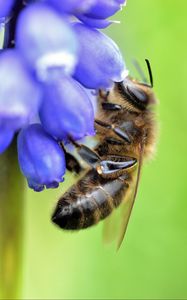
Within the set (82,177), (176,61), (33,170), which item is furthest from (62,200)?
(176,61)

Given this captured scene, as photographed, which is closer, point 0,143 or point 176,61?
point 0,143

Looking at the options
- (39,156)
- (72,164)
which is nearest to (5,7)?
(39,156)

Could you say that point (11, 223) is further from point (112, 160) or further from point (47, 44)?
point (112, 160)

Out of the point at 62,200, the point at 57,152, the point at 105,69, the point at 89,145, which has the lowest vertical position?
the point at 62,200

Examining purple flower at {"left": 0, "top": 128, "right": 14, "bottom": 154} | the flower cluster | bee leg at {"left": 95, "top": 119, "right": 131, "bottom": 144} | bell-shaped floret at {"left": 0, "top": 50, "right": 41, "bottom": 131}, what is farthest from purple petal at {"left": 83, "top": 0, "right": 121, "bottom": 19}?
bee leg at {"left": 95, "top": 119, "right": 131, "bottom": 144}

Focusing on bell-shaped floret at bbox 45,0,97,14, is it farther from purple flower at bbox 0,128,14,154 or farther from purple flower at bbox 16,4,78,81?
purple flower at bbox 0,128,14,154

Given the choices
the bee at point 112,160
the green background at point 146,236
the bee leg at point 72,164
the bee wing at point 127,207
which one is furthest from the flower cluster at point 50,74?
the green background at point 146,236

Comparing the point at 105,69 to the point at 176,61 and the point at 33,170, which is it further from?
the point at 176,61
